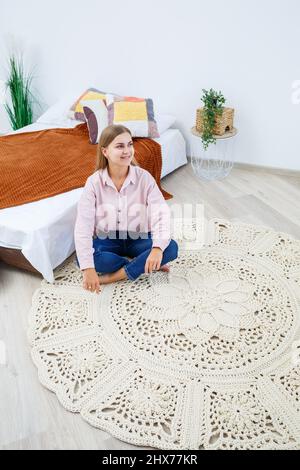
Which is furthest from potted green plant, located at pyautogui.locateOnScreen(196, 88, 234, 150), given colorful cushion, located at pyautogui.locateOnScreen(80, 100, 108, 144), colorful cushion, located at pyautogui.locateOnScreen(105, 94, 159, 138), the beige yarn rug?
the beige yarn rug

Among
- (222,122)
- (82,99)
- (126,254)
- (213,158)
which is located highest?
(82,99)

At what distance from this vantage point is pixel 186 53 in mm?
2881

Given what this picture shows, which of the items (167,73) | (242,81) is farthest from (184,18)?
(242,81)

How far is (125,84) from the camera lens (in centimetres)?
323

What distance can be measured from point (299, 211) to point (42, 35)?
2481 mm

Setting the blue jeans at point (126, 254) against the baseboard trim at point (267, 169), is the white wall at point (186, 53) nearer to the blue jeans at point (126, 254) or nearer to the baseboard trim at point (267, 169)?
the baseboard trim at point (267, 169)

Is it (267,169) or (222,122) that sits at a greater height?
(222,122)

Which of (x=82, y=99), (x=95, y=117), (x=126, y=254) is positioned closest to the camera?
(x=126, y=254)

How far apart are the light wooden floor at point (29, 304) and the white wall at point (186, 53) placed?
327 mm

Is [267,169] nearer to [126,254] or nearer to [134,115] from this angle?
[134,115]

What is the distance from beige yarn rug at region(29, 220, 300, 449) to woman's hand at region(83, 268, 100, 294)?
9cm

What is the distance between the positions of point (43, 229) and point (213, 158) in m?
1.64

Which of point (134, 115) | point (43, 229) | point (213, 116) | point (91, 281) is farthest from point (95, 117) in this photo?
point (91, 281)

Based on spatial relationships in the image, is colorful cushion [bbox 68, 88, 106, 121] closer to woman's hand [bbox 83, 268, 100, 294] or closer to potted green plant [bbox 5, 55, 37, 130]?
potted green plant [bbox 5, 55, 37, 130]
